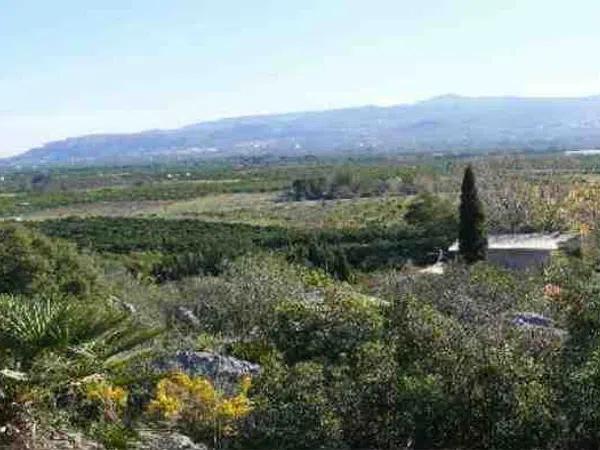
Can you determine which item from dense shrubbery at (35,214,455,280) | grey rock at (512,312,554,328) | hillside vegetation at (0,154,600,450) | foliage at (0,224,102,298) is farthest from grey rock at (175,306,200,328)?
dense shrubbery at (35,214,455,280)

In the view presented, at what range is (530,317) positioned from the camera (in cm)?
1527

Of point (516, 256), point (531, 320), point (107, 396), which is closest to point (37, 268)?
point (531, 320)

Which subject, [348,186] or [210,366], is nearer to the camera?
[210,366]

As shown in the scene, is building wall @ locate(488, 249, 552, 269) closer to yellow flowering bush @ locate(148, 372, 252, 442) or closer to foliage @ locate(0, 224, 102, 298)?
foliage @ locate(0, 224, 102, 298)

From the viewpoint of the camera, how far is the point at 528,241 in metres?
39.6

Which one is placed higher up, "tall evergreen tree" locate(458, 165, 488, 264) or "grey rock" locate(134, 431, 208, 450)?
"grey rock" locate(134, 431, 208, 450)

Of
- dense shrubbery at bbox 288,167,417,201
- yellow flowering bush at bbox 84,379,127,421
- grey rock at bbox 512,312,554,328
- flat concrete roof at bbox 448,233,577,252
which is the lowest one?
dense shrubbery at bbox 288,167,417,201

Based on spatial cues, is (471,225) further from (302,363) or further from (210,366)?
(302,363)

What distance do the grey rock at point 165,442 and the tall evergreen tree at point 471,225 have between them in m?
Result: 25.1

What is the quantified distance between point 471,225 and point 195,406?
25208 millimetres

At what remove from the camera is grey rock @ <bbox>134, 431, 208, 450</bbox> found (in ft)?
31.2

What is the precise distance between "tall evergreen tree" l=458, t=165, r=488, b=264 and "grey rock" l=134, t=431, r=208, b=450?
82.2ft

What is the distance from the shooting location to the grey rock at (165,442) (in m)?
9.51

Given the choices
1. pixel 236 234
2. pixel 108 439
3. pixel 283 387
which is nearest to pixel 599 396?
pixel 283 387
